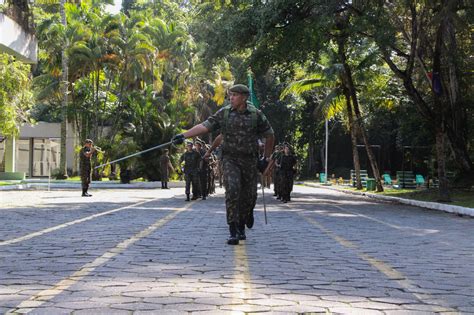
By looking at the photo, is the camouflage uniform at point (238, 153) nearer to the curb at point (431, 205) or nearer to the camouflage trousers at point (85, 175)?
the curb at point (431, 205)

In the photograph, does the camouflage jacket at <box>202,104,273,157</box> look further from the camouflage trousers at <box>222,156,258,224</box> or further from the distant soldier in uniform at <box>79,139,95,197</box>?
the distant soldier in uniform at <box>79,139,95,197</box>

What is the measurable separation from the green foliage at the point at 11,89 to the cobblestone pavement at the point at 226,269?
18.4 metres

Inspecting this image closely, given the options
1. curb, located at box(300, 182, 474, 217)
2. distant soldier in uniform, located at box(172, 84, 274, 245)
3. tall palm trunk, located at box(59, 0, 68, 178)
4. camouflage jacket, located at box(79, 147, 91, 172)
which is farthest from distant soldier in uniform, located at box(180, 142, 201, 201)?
tall palm trunk, located at box(59, 0, 68, 178)

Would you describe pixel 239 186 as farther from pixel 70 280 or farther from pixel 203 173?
pixel 203 173

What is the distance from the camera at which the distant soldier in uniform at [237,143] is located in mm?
9156

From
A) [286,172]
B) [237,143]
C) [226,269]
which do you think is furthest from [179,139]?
[286,172]

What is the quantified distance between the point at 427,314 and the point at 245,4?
18.9 meters

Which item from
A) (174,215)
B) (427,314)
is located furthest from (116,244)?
(174,215)

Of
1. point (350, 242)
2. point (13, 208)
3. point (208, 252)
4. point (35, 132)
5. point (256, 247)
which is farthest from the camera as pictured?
point (35, 132)

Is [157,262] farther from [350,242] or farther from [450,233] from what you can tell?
[450,233]

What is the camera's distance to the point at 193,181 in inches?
846

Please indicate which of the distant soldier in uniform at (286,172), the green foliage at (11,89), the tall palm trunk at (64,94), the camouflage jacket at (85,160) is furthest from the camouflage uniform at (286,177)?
the tall palm trunk at (64,94)

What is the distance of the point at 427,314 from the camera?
199 inches

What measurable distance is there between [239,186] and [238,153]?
44cm
